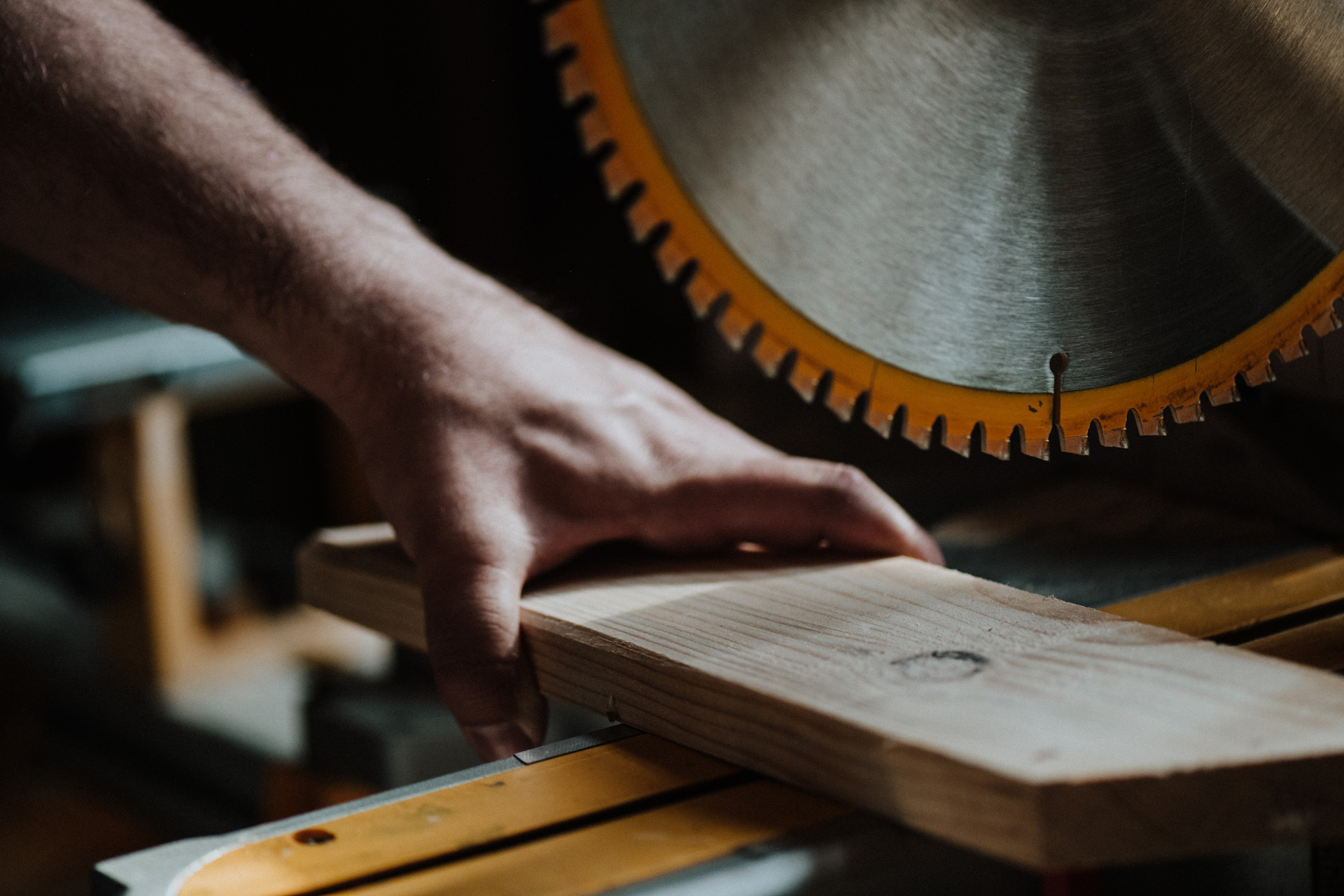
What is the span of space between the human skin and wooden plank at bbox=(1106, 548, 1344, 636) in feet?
0.55

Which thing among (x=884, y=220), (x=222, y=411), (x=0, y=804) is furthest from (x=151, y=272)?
(x=222, y=411)

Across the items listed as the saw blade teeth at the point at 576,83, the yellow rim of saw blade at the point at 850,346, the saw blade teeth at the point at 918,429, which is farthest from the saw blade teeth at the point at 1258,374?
the saw blade teeth at the point at 576,83

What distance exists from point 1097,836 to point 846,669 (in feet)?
0.63

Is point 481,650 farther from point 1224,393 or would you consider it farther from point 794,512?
point 1224,393

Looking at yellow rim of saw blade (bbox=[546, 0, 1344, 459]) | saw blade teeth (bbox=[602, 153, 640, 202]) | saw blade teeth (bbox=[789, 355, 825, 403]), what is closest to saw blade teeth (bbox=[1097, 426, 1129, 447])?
yellow rim of saw blade (bbox=[546, 0, 1344, 459])

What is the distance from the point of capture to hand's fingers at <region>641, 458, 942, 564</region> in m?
1.03

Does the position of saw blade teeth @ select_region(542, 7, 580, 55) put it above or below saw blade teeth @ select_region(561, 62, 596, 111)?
above

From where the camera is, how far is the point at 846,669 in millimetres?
783

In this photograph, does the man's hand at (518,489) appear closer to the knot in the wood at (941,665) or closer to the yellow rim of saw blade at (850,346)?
the yellow rim of saw blade at (850,346)

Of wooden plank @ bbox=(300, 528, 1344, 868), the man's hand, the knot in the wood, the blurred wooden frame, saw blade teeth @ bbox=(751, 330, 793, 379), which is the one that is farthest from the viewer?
the blurred wooden frame

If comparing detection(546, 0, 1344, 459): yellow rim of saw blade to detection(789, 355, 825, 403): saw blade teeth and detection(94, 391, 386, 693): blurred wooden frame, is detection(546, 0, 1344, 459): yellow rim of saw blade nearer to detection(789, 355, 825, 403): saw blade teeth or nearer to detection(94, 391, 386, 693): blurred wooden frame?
detection(789, 355, 825, 403): saw blade teeth

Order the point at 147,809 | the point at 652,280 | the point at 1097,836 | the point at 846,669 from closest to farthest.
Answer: the point at 1097,836 → the point at 846,669 → the point at 147,809 → the point at 652,280

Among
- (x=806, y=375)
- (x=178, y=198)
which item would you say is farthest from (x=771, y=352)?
(x=178, y=198)

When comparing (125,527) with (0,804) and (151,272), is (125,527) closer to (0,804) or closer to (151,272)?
(0,804)
